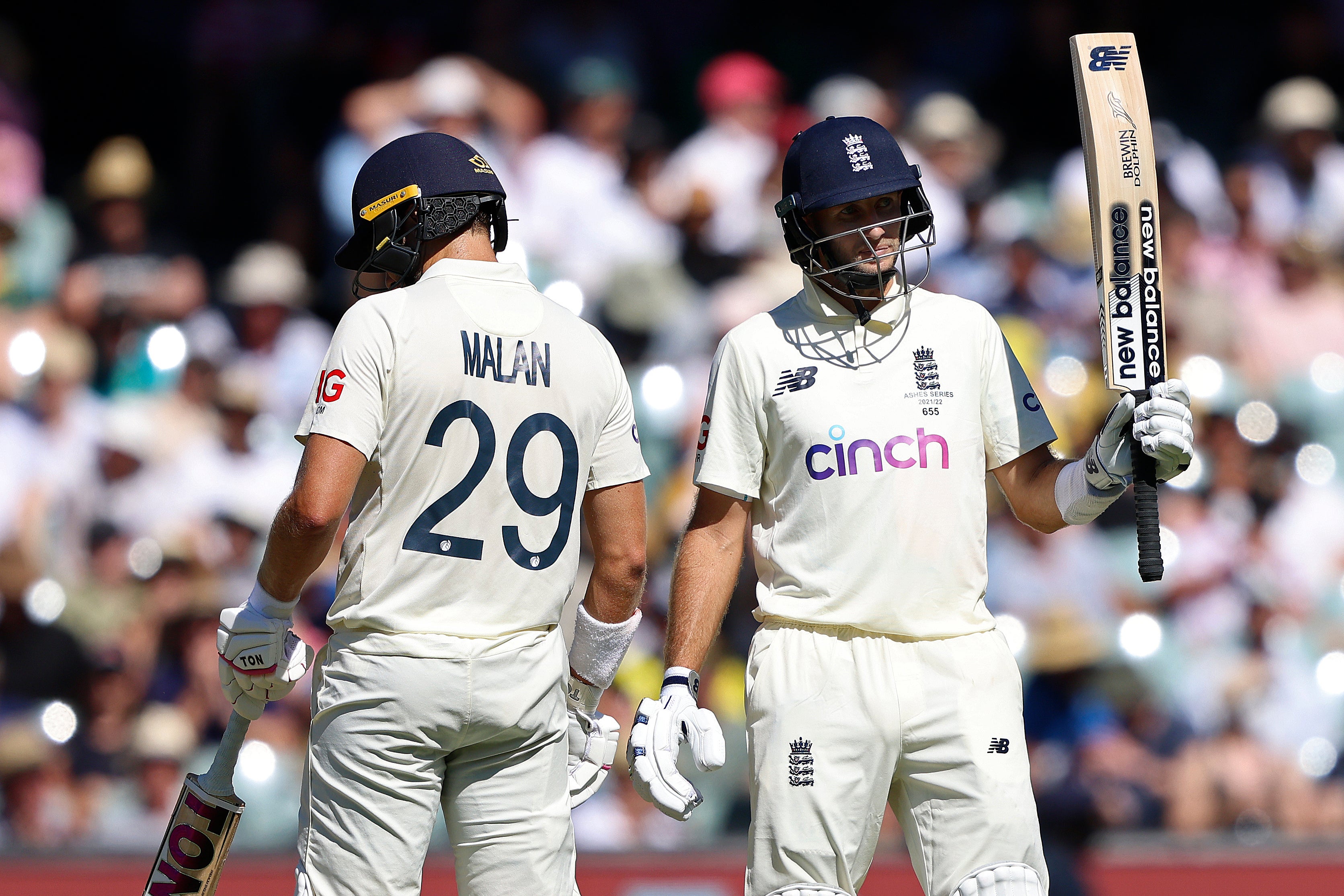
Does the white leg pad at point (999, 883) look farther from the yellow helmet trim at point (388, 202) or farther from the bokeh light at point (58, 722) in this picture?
the bokeh light at point (58, 722)

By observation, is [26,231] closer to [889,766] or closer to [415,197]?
[415,197]

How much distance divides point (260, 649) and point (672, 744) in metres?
0.94

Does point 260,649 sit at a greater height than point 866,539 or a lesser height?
lesser

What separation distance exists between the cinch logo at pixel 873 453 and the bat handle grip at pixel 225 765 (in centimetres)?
146

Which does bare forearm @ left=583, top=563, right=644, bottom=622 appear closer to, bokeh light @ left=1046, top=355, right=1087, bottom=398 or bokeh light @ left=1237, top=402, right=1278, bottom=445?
bokeh light @ left=1046, top=355, right=1087, bottom=398

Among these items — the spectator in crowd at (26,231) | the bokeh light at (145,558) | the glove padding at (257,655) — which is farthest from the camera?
the spectator in crowd at (26,231)

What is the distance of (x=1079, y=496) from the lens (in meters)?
3.58

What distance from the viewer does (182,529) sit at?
6824mm

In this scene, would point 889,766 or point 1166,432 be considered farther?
point 889,766

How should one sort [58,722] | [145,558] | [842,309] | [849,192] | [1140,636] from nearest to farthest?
[849,192] < [842,309] < [58,722] < [1140,636] < [145,558]

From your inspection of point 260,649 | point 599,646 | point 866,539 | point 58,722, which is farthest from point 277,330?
point 866,539

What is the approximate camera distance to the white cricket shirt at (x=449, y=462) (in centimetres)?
336

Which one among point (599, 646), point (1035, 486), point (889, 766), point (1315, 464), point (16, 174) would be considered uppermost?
point (16, 174)

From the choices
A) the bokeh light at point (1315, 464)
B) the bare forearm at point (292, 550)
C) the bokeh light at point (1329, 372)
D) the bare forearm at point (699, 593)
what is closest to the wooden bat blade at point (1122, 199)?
the bare forearm at point (699, 593)
